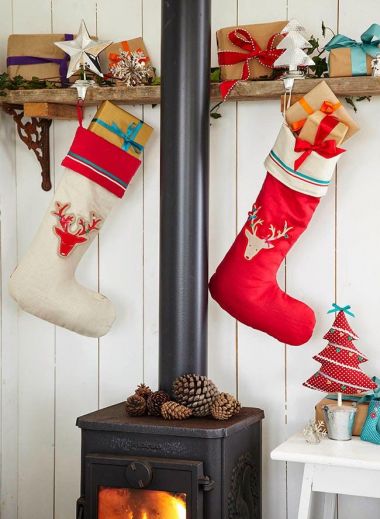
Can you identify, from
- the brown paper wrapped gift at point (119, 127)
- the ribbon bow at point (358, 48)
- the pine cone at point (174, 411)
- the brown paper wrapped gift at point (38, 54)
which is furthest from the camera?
the brown paper wrapped gift at point (38, 54)

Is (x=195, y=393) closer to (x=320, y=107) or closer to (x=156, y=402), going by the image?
(x=156, y=402)

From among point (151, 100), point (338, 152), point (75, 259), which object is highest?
point (151, 100)

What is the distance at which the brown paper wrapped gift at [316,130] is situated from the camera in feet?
8.03

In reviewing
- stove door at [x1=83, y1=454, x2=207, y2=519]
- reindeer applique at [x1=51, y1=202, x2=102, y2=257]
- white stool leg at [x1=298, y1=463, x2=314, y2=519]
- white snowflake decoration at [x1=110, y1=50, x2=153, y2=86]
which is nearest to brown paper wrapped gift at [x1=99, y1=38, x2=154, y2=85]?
white snowflake decoration at [x1=110, y1=50, x2=153, y2=86]

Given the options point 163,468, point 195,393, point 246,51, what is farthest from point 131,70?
point 163,468

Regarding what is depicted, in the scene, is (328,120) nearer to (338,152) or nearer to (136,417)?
(338,152)

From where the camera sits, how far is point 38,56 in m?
2.86

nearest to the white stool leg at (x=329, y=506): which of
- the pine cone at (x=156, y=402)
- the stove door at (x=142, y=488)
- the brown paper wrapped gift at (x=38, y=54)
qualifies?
the stove door at (x=142, y=488)

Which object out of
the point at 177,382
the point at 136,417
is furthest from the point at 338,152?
the point at 136,417

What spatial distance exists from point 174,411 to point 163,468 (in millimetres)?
173

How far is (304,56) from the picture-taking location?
8.30 ft

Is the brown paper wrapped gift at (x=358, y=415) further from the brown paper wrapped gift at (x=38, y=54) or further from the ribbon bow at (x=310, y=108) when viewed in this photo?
the brown paper wrapped gift at (x=38, y=54)

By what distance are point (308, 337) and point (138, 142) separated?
84 centimetres

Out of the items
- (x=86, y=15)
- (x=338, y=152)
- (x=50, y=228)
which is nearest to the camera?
(x=338, y=152)
